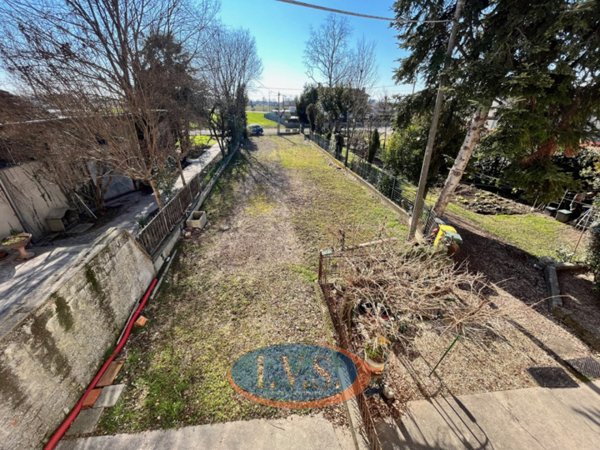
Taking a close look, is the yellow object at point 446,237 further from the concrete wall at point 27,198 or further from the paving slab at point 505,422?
the concrete wall at point 27,198

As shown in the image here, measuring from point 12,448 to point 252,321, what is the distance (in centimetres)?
313

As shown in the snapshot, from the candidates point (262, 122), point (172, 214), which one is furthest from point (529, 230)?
point (262, 122)

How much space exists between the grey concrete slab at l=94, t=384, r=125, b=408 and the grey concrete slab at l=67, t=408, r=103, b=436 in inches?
3.0

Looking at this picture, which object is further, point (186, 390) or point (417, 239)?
point (417, 239)

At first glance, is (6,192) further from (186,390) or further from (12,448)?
(186,390)

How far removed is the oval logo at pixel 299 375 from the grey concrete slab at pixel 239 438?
0.92 feet

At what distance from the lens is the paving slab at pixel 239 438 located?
2.98 meters

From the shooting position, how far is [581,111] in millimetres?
4797

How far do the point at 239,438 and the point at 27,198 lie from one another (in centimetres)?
956

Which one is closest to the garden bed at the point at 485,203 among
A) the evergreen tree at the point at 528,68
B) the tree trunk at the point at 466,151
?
the tree trunk at the point at 466,151

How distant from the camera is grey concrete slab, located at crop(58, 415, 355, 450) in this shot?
2.98 m

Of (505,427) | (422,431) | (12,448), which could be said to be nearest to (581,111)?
(505,427)

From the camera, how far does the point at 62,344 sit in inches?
129

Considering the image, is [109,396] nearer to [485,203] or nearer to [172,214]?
[172,214]
